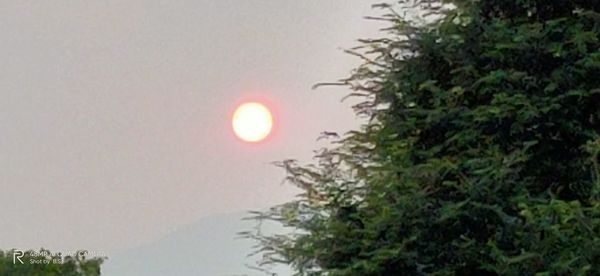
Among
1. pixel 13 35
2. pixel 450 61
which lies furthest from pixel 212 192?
pixel 450 61

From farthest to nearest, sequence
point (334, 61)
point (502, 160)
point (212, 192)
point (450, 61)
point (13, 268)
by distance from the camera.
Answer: point (212, 192)
point (334, 61)
point (13, 268)
point (450, 61)
point (502, 160)

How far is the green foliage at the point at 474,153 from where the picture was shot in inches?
181

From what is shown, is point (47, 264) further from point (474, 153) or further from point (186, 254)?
point (474, 153)

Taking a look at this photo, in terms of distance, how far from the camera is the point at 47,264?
6.47m

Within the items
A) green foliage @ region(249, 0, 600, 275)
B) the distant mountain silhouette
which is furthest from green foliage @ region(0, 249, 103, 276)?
green foliage @ region(249, 0, 600, 275)

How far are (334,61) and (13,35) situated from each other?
4.23 m

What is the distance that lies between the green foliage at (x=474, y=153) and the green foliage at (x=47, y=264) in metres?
2.08

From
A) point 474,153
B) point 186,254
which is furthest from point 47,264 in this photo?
point 474,153

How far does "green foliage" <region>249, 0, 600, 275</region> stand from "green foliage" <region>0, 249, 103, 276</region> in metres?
2.08

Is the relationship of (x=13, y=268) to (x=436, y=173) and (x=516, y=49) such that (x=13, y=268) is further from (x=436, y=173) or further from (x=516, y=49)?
(x=516, y=49)

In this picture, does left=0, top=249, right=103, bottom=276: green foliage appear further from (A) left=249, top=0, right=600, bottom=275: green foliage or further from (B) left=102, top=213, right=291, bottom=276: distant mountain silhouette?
(A) left=249, top=0, right=600, bottom=275: green foliage

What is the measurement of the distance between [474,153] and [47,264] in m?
3.58

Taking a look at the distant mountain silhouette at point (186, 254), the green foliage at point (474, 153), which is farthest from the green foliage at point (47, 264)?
the green foliage at point (474, 153)

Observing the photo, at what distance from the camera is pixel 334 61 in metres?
7.83
